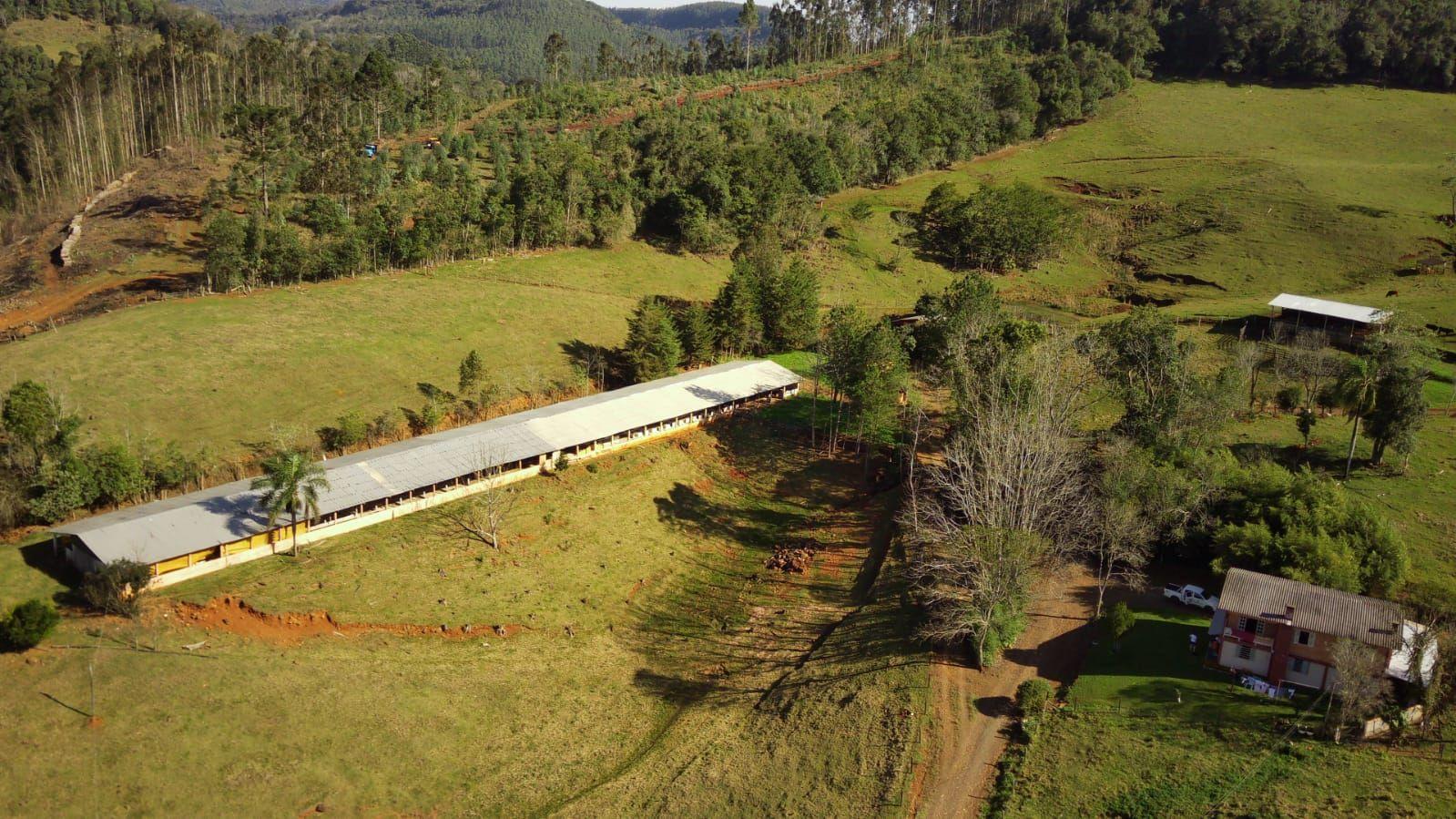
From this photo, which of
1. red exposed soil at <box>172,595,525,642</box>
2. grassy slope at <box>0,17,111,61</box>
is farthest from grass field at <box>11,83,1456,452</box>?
grassy slope at <box>0,17,111,61</box>

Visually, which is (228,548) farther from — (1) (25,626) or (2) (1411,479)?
(2) (1411,479)

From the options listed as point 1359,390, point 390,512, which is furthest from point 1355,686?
point 390,512

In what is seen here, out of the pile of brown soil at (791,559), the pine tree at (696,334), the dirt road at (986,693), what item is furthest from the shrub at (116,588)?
the pine tree at (696,334)

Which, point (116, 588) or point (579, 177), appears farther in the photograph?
point (579, 177)

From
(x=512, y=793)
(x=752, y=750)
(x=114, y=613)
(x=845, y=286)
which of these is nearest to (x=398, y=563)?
(x=114, y=613)

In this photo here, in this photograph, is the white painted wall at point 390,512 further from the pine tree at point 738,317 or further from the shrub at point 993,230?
the shrub at point 993,230

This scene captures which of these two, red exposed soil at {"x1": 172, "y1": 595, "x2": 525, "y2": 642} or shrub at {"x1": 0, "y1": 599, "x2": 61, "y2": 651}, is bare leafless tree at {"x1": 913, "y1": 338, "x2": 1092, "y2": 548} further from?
shrub at {"x1": 0, "y1": 599, "x2": 61, "y2": 651}

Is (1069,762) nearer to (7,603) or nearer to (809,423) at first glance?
(809,423)
